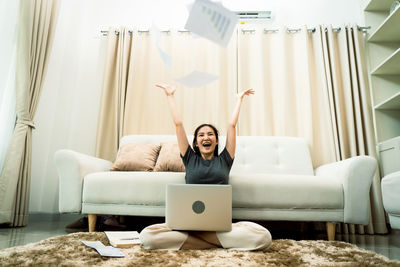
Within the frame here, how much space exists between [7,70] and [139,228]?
5.54 ft

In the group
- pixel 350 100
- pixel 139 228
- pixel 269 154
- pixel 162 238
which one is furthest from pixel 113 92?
pixel 350 100

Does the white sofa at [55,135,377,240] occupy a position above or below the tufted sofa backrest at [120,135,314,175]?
below

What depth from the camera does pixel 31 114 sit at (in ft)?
8.32

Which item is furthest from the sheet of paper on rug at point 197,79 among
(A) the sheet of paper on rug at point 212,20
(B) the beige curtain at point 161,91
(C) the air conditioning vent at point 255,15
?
(C) the air conditioning vent at point 255,15

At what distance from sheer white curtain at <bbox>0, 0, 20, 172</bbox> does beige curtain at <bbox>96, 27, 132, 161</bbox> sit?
72cm

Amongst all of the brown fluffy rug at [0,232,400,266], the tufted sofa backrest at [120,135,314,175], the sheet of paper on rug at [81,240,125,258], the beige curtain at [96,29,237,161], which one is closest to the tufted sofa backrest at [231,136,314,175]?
the tufted sofa backrest at [120,135,314,175]

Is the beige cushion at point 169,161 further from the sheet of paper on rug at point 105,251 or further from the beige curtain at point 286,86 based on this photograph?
the sheet of paper on rug at point 105,251

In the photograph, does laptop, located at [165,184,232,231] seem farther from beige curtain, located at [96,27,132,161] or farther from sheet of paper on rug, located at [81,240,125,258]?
beige curtain, located at [96,27,132,161]

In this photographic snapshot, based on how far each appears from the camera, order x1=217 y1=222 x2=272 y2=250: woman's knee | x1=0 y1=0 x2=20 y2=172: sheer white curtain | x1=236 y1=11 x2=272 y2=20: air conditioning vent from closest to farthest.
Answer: x1=217 y1=222 x2=272 y2=250: woman's knee, x1=0 y1=0 x2=20 y2=172: sheer white curtain, x1=236 y1=11 x2=272 y2=20: air conditioning vent

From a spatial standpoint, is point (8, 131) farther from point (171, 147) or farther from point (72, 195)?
point (171, 147)

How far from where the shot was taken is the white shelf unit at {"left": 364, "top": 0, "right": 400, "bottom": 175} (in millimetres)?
2772

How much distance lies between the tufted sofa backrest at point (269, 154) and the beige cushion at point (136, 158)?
18cm

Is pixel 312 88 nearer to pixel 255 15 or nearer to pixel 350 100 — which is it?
pixel 350 100

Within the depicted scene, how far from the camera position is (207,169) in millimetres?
1734
